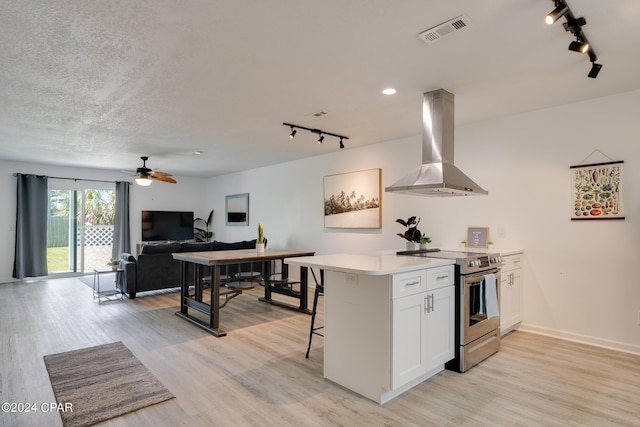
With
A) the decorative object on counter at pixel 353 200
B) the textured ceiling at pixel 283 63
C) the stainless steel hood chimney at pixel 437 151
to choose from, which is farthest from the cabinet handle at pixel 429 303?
the decorative object on counter at pixel 353 200

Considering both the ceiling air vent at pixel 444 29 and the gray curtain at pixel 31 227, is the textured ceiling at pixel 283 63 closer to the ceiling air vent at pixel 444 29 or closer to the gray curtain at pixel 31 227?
the ceiling air vent at pixel 444 29

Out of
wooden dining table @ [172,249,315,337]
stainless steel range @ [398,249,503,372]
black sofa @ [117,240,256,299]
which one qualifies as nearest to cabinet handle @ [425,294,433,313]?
stainless steel range @ [398,249,503,372]

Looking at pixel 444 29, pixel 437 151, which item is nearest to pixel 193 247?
pixel 437 151

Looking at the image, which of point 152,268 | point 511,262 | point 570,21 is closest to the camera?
point 570,21

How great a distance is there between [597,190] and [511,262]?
1.08m

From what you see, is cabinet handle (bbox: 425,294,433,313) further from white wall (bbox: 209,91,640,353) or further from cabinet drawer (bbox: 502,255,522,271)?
white wall (bbox: 209,91,640,353)

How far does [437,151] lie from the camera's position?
133 inches

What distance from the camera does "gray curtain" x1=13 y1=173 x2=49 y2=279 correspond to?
7.08 metres

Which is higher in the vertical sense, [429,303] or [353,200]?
[353,200]

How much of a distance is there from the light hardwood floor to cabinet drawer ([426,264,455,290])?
0.74 m

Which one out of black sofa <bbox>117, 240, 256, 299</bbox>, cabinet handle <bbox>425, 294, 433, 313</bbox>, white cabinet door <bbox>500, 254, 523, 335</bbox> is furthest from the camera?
black sofa <bbox>117, 240, 256, 299</bbox>

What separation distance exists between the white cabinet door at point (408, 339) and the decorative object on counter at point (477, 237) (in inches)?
79.0

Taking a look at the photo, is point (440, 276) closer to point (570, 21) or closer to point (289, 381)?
point (289, 381)

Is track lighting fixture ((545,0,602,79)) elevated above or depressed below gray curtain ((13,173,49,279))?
above
